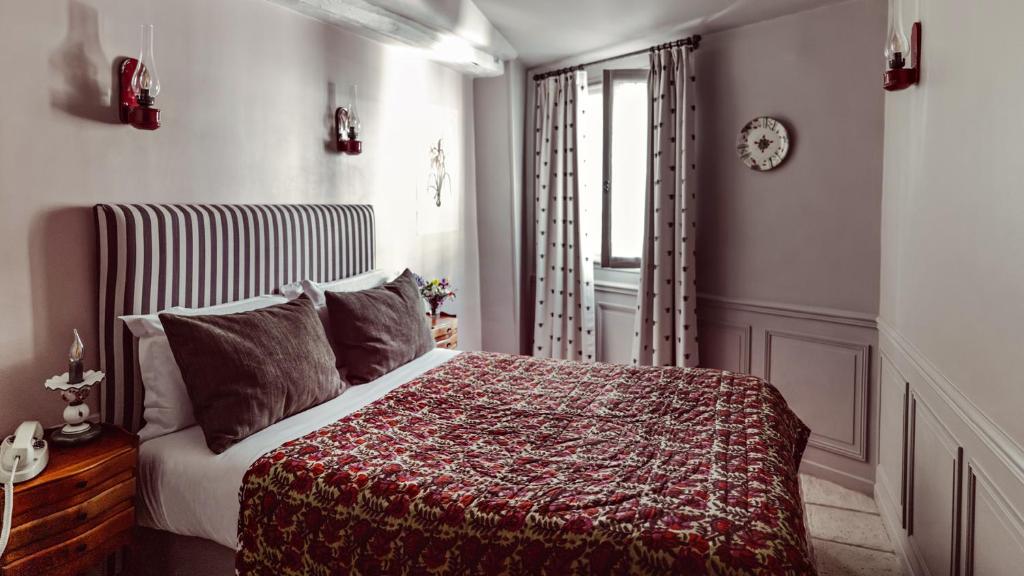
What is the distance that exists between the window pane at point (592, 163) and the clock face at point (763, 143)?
1.11 meters

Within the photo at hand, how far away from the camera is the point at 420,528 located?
1600 mm

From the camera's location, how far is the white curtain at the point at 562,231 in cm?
445

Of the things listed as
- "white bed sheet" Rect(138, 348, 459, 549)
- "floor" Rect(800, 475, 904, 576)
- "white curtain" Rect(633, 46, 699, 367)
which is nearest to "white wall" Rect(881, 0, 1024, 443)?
"floor" Rect(800, 475, 904, 576)

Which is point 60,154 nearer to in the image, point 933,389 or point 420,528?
point 420,528

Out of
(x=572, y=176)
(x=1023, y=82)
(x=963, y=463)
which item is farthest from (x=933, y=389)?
(x=572, y=176)

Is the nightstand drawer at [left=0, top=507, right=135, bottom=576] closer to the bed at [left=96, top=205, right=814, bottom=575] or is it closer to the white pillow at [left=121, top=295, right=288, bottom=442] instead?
the bed at [left=96, top=205, right=814, bottom=575]

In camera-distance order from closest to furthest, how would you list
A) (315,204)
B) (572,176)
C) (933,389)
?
(933,389) < (315,204) < (572,176)

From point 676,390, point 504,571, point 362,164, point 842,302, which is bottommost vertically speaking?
point 504,571

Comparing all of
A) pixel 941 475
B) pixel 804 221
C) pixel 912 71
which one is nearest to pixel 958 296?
pixel 941 475

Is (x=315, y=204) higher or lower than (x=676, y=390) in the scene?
higher

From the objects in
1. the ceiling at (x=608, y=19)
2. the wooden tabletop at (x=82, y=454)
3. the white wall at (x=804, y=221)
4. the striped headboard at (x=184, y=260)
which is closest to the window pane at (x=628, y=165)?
the ceiling at (x=608, y=19)

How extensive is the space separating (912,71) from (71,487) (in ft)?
10.6

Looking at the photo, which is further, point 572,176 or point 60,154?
point 572,176

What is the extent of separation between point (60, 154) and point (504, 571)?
6.75 ft
